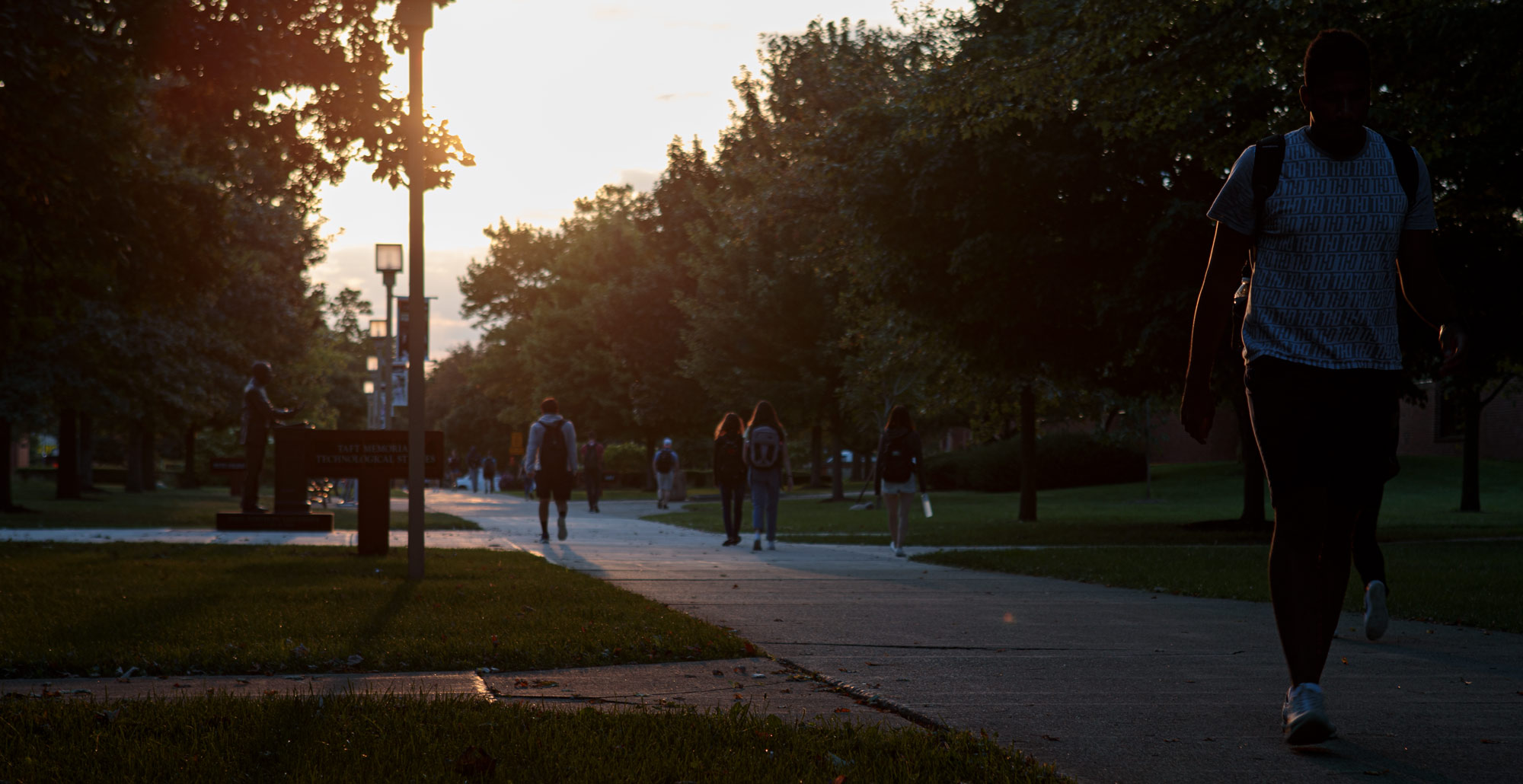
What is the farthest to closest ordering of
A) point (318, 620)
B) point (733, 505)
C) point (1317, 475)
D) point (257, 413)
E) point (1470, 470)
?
point (1470, 470), point (257, 413), point (733, 505), point (318, 620), point (1317, 475)

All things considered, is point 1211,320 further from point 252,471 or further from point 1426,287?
point 252,471

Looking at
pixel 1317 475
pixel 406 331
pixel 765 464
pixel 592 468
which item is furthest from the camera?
pixel 592 468

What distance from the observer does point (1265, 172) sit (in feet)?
13.3

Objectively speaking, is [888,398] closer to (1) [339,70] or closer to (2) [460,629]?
(1) [339,70]

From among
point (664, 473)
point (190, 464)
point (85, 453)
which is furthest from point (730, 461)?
point (190, 464)

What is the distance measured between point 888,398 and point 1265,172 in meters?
28.0

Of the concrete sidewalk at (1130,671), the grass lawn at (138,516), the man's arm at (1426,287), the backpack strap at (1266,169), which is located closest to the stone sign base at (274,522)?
the grass lawn at (138,516)

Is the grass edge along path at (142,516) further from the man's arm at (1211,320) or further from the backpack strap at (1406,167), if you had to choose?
the backpack strap at (1406,167)

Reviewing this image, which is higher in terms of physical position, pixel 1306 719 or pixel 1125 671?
pixel 1306 719

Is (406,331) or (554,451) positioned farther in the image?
(406,331)

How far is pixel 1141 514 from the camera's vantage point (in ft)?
91.0

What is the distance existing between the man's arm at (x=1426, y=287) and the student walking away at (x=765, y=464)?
10728mm

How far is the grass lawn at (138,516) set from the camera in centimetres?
1859

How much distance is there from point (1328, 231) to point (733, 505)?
12369 millimetres
